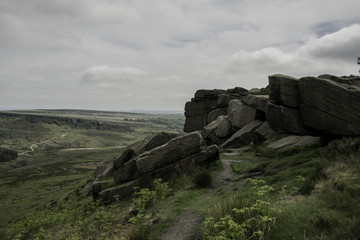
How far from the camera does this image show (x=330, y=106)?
1519 cm

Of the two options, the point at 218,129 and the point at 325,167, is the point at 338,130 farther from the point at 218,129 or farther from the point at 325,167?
the point at 218,129

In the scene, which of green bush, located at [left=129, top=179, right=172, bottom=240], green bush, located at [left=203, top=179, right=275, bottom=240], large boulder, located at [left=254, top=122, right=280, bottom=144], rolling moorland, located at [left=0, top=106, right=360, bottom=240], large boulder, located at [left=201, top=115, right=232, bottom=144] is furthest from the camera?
large boulder, located at [left=201, top=115, right=232, bottom=144]

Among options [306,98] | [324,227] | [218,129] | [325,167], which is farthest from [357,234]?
[218,129]

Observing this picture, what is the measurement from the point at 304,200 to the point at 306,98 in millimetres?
9685

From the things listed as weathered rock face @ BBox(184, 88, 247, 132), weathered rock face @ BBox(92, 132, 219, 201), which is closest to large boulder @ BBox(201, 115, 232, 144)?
weathered rock face @ BBox(184, 88, 247, 132)

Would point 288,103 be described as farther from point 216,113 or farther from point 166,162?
point 216,113

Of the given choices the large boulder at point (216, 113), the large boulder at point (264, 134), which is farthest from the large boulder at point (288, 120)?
the large boulder at point (216, 113)

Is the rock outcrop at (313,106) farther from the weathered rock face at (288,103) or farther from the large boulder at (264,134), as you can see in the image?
the large boulder at (264,134)

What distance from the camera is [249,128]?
101 ft

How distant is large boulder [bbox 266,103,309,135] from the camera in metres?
17.3

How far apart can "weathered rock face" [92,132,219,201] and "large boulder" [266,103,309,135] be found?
5.49 m

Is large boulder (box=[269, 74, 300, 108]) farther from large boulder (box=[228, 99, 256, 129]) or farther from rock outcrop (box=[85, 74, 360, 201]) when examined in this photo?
large boulder (box=[228, 99, 256, 129])

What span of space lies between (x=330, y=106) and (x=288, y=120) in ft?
9.77

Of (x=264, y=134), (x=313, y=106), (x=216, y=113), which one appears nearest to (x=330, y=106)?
(x=313, y=106)
